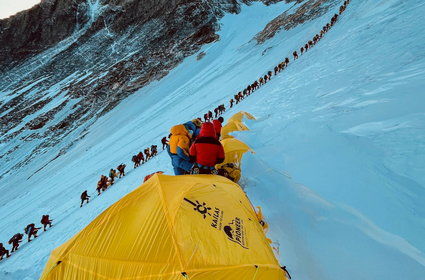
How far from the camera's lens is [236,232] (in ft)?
8.91

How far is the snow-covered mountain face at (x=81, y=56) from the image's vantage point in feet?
121

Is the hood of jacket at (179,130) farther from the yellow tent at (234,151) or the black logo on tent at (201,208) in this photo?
the black logo on tent at (201,208)

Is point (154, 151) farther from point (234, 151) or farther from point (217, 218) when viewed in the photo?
point (217, 218)

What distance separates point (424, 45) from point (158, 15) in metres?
60.9

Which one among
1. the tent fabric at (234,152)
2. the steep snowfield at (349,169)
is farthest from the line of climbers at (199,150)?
the steep snowfield at (349,169)

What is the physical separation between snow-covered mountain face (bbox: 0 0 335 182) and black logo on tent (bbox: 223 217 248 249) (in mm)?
32229

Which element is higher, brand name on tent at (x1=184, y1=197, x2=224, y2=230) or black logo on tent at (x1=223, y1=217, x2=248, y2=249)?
brand name on tent at (x1=184, y1=197, x2=224, y2=230)

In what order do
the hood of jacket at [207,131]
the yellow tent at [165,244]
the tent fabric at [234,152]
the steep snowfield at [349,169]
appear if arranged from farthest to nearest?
the tent fabric at [234,152] → the hood of jacket at [207,131] → the steep snowfield at [349,169] → the yellow tent at [165,244]

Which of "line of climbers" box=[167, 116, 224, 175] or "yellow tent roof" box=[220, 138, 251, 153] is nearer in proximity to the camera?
"line of climbers" box=[167, 116, 224, 175]

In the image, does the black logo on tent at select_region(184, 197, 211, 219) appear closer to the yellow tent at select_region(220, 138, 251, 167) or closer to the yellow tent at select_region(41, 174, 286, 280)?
the yellow tent at select_region(41, 174, 286, 280)

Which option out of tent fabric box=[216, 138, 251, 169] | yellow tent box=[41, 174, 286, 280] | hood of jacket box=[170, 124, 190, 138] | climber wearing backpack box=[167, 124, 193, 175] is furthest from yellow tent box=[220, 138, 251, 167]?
yellow tent box=[41, 174, 286, 280]

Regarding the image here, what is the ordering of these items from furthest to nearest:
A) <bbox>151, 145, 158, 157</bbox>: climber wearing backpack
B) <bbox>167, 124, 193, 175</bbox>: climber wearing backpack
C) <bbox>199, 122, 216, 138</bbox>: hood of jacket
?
<bbox>151, 145, 158, 157</bbox>: climber wearing backpack, <bbox>167, 124, 193, 175</bbox>: climber wearing backpack, <bbox>199, 122, 216, 138</bbox>: hood of jacket

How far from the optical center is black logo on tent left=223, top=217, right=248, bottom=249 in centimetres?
258

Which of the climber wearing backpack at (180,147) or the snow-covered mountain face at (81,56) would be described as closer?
the climber wearing backpack at (180,147)
